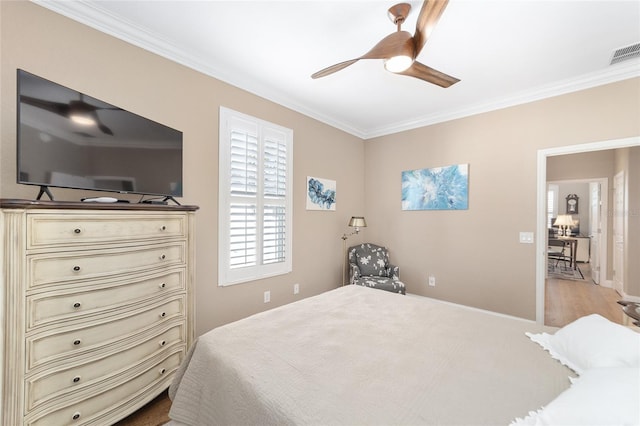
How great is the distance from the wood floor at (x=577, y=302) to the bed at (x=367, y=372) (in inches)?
109

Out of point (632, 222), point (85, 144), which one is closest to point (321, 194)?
point (85, 144)

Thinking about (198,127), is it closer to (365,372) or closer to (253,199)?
(253,199)

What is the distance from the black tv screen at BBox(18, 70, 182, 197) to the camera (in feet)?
4.74

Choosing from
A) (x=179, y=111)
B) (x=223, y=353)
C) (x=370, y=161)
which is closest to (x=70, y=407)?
(x=223, y=353)

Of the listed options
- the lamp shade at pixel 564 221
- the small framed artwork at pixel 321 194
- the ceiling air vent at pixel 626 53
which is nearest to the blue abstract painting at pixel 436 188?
the small framed artwork at pixel 321 194

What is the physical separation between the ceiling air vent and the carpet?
4.68 meters

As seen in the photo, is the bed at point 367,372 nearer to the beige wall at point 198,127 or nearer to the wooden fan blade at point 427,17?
the beige wall at point 198,127

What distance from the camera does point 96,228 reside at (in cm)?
156

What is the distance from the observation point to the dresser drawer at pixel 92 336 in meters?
1.35

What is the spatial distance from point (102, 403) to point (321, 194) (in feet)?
10.1

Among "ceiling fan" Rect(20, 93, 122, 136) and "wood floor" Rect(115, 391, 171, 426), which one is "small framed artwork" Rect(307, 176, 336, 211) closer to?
"ceiling fan" Rect(20, 93, 122, 136)

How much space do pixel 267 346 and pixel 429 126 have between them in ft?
12.6

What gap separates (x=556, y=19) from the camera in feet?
6.84

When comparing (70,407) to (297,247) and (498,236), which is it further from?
(498,236)
